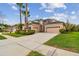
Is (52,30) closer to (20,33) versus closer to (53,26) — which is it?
(53,26)

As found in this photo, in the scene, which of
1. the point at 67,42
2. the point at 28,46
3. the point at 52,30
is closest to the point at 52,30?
the point at 52,30

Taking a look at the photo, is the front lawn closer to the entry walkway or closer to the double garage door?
the entry walkway

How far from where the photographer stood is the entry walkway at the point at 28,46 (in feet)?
9.17

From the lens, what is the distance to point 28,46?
288 centimetres

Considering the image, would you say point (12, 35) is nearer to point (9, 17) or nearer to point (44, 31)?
point (9, 17)

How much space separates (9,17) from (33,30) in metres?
0.44

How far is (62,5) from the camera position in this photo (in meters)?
2.81

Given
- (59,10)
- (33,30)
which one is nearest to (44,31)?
(33,30)

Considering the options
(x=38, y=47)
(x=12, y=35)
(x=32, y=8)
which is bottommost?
(x=38, y=47)

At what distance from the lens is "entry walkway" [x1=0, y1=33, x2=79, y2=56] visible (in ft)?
9.17

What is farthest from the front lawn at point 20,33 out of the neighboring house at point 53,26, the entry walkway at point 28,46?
the neighboring house at point 53,26

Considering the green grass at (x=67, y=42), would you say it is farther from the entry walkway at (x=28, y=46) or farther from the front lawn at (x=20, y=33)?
the front lawn at (x=20, y=33)

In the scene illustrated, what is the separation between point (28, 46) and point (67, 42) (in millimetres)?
618

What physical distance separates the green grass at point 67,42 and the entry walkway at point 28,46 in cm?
7
